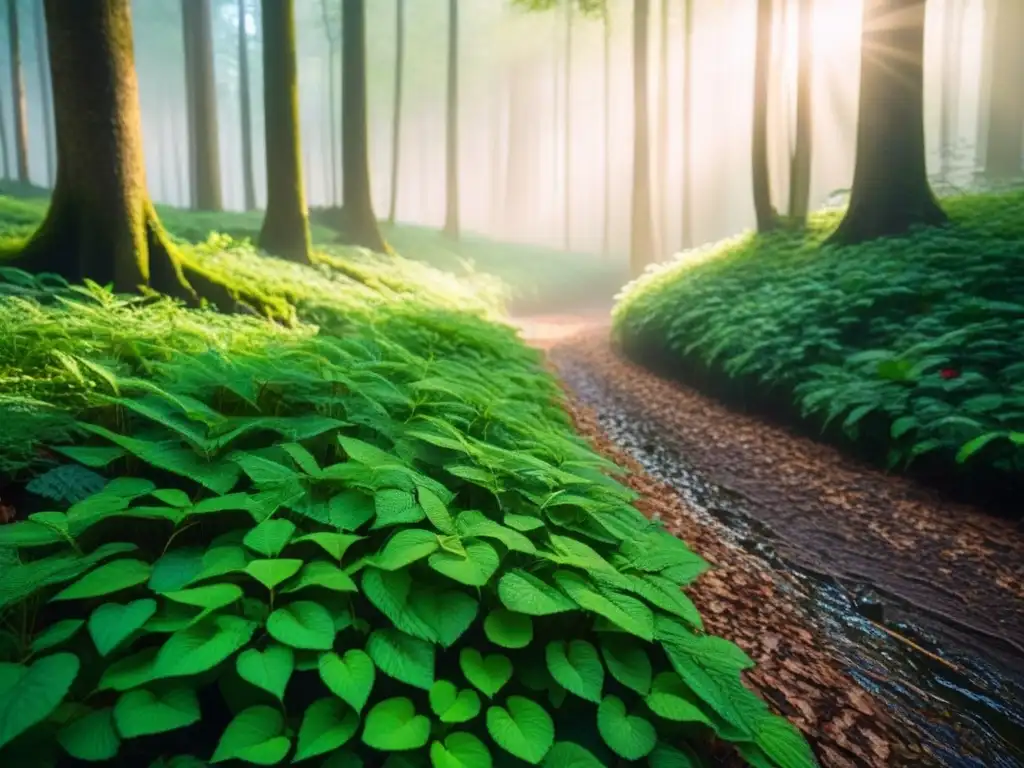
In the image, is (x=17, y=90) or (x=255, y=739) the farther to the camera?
(x=17, y=90)

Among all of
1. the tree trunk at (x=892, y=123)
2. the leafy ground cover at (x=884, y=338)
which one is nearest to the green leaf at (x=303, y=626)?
the leafy ground cover at (x=884, y=338)

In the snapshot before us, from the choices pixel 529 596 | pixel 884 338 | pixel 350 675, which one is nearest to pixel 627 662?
pixel 529 596

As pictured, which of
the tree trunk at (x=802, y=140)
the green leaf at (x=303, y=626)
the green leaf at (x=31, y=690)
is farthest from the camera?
the tree trunk at (x=802, y=140)

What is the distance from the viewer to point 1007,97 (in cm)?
2114

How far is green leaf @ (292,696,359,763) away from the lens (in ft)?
5.67

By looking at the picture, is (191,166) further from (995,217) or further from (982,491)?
(982,491)

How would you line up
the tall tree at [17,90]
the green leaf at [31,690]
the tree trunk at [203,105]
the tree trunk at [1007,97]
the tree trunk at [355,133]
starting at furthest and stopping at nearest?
the tall tree at [17,90], the tree trunk at [1007,97], the tree trunk at [203,105], the tree trunk at [355,133], the green leaf at [31,690]

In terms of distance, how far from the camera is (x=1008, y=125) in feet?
70.1

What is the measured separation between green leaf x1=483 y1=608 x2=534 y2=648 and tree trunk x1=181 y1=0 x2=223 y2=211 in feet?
71.5

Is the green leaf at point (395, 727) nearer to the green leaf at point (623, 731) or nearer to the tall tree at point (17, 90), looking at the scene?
the green leaf at point (623, 731)

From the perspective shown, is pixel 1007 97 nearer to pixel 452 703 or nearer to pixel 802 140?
pixel 802 140

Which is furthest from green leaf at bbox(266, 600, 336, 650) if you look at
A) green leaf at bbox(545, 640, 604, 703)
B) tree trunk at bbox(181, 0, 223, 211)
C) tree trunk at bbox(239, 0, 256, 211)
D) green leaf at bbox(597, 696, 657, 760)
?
tree trunk at bbox(239, 0, 256, 211)

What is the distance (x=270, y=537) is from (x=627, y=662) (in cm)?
137

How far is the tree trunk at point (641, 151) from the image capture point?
19.3 metres
